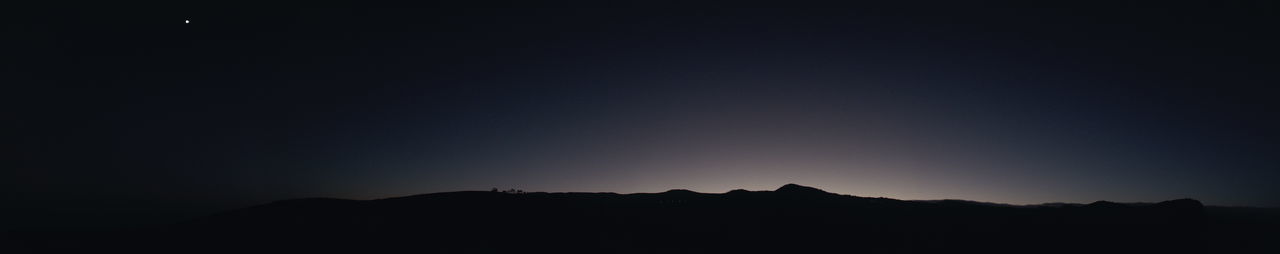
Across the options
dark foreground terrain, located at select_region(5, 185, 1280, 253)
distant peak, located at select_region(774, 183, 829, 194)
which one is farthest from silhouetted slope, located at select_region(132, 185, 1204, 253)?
distant peak, located at select_region(774, 183, 829, 194)

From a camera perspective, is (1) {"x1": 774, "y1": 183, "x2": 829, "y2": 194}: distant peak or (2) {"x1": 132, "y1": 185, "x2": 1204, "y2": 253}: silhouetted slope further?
(1) {"x1": 774, "y1": 183, "x2": 829, "y2": 194}: distant peak

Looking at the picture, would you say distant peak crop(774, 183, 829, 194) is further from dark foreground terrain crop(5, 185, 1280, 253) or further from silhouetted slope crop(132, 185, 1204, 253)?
dark foreground terrain crop(5, 185, 1280, 253)

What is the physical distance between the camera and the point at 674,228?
36531mm

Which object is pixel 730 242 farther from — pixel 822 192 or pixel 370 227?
pixel 370 227

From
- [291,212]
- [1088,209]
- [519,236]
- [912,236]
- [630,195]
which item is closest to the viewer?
[519,236]

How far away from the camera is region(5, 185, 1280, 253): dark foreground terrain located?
33.3m

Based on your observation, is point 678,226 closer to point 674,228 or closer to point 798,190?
point 674,228

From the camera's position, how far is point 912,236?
3650 centimetres

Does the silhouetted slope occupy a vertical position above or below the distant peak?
below

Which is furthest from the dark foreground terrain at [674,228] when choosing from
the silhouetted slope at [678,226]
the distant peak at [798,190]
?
the distant peak at [798,190]

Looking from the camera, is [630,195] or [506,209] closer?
[506,209]

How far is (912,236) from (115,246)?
50.8 m

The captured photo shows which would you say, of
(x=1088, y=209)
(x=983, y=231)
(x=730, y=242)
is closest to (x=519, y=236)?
(x=730, y=242)

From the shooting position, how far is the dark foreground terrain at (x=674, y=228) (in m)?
33.3
